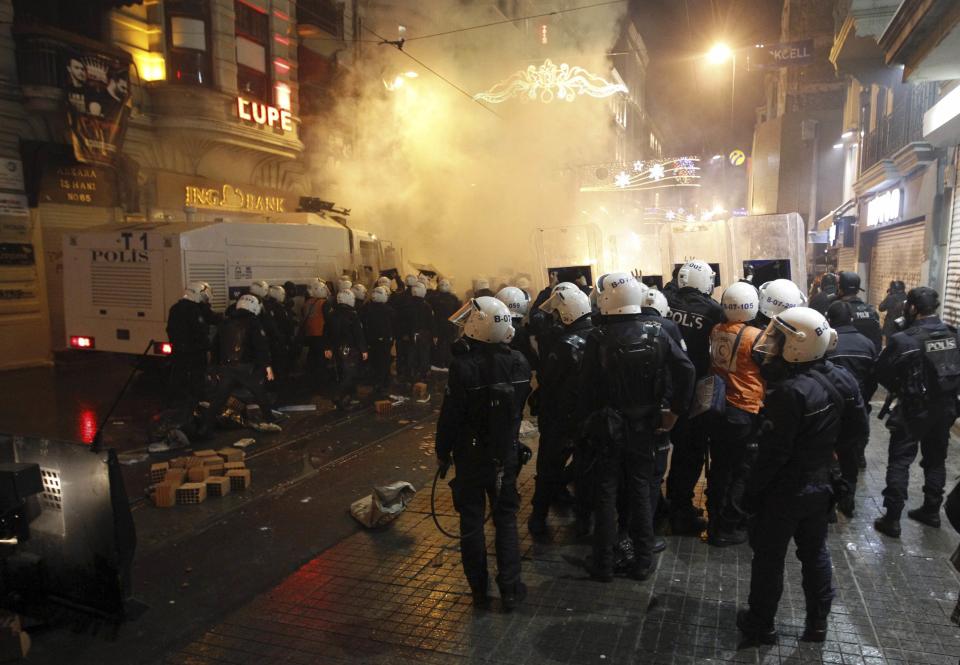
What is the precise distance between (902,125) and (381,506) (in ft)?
41.5

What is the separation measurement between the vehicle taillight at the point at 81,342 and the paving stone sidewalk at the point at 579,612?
23.0ft

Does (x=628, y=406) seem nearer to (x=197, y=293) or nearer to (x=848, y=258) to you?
(x=197, y=293)

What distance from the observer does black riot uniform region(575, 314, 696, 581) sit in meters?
3.98

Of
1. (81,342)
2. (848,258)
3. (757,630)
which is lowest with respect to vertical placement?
(757,630)

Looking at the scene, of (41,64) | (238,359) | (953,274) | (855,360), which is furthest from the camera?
(41,64)

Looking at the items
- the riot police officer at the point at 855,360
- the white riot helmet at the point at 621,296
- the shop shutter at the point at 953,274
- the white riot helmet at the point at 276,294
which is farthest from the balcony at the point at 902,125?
the white riot helmet at the point at 276,294

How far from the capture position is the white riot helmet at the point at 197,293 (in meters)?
7.91

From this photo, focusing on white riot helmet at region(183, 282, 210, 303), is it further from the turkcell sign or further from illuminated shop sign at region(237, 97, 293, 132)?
the turkcell sign

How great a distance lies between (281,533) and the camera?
4.92m

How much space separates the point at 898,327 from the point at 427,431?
16.8 ft

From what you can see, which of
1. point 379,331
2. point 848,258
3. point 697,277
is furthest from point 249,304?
point 848,258

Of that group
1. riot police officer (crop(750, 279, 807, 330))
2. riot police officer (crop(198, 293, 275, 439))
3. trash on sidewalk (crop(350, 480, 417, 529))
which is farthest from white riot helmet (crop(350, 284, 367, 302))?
riot police officer (crop(750, 279, 807, 330))

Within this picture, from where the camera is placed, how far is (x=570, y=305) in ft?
15.1

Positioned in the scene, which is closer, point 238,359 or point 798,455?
point 798,455
